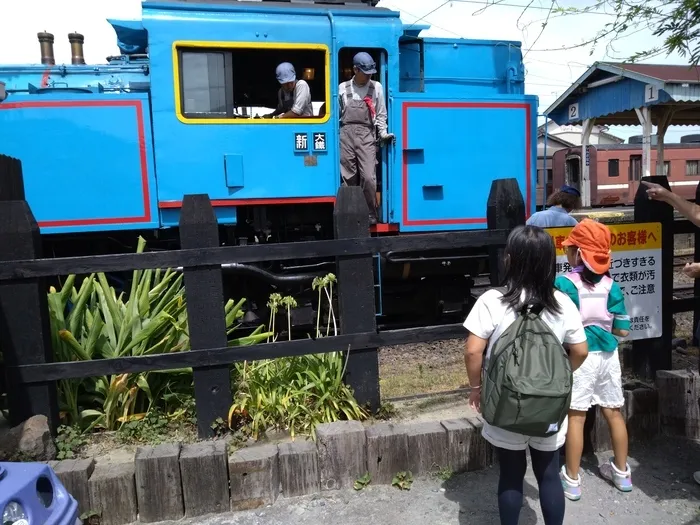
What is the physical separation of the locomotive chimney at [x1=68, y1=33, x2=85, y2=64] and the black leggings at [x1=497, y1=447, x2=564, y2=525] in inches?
275

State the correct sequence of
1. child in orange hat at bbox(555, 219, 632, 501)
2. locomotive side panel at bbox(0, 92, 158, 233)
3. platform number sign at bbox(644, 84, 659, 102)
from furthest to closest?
1. platform number sign at bbox(644, 84, 659, 102)
2. locomotive side panel at bbox(0, 92, 158, 233)
3. child in orange hat at bbox(555, 219, 632, 501)

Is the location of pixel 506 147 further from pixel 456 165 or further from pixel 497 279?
pixel 497 279

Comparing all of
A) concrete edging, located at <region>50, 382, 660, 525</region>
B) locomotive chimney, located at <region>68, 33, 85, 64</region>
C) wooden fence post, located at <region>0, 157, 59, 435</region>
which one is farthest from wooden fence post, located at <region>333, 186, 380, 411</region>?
locomotive chimney, located at <region>68, 33, 85, 64</region>

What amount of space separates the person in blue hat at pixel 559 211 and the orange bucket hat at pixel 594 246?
6.85 feet

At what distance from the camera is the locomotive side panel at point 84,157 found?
4.98m

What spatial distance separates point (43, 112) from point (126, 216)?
3.71 ft

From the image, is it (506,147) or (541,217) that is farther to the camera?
(506,147)

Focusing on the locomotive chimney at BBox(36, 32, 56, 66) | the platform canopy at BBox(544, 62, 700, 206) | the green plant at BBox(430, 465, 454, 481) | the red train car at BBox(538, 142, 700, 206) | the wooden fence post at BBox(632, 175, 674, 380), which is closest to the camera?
the green plant at BBox(430, 465, 454, 481)

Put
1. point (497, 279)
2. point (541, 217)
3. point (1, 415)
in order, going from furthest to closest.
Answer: point (541, 217) → point (497, 279) → point (1, 415)

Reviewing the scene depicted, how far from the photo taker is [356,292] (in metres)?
3.33

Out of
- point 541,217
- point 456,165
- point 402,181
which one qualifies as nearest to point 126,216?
point 402,181

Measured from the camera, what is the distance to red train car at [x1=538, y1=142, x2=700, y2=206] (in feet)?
79.1

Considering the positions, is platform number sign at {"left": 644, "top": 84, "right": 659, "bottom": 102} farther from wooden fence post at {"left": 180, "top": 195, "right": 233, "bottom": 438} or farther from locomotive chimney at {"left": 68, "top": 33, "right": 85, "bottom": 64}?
wooden fence post at {"left": 180, "top": 195, "right": 233, "bottom": 438}

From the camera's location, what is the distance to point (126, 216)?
514 centimetres
